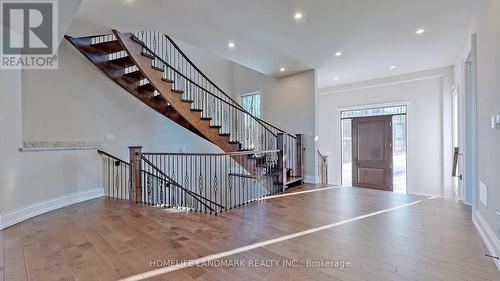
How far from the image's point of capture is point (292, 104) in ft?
20.8

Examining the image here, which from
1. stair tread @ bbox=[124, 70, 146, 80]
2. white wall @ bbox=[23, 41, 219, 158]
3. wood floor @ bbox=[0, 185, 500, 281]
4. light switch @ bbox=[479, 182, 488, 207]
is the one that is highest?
stair tread @ bbox=[124, 70, 146, 80]

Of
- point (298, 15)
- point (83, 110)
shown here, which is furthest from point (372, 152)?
point (83, 110)

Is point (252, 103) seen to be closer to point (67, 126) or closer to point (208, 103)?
point (208, 103)

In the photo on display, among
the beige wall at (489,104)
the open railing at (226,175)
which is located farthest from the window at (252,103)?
the beige wall at (489,104)

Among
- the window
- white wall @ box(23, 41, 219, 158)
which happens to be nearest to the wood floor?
white wall @ box(23, 41, 219, 158)

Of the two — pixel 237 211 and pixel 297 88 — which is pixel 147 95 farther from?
pixel 297 88

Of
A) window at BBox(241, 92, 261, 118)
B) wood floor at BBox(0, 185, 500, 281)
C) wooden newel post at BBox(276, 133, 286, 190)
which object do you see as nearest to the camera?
wood floor at BBox(0, 185, 500, 281)

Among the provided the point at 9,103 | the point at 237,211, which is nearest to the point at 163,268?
the point at 237,211

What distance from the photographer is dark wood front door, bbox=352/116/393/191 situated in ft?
22.1

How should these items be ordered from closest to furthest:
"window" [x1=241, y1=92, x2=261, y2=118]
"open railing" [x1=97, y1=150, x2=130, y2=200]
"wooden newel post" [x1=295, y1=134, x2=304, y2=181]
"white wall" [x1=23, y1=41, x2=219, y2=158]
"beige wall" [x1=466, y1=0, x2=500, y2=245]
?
"beige wall" [x1=466, y1=0, x2=500, y2=245] < "white wall" [x1=23, y1=41, x2=219, y2=158] < "open railing" [x1=97, y1=150, x2=130, y2=200] < "wooden newel post" [x1=295, y1=134, x2=304, y2=181] < "window" [x1=241, y1=92, x2=261, y2=118]

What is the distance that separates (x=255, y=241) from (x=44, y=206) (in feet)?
11.2

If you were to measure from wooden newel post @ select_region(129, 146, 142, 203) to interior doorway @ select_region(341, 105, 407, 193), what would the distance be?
18.8 feet

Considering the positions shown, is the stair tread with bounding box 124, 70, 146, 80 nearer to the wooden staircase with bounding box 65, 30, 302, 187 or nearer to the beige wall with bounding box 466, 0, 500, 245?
the wooden staircase with bounding box 65, 30, 302, 187

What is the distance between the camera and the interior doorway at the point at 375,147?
21.4 feet
